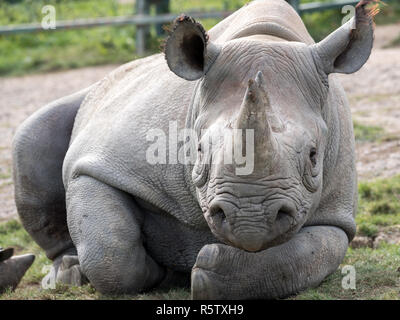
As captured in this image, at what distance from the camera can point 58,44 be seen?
652 inches

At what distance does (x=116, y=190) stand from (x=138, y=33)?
9.69 meters

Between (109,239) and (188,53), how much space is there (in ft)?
4.17

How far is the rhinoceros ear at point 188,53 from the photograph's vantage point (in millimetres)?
4840

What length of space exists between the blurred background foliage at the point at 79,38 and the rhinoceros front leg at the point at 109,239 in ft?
28.0

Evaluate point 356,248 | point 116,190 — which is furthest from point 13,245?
point 356,248

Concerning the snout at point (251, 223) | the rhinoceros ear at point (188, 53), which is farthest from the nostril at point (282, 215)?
the rhinoceros ear at point (188, 53)

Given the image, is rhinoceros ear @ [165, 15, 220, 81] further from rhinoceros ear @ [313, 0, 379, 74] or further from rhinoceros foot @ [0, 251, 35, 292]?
rhinoceros foot @ [0, 251, 35, 292]

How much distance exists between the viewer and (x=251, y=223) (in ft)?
13.5

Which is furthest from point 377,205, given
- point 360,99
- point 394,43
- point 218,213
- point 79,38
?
point 79,38

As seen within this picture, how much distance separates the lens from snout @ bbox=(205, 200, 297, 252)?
412cm

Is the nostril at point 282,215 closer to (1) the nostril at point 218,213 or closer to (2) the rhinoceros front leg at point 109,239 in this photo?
(1) the nostril at point 218,213

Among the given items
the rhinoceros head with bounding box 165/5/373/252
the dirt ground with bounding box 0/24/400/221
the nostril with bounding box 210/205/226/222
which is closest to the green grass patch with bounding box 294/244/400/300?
the rhinoceros head with bounding box 165/5/373/252

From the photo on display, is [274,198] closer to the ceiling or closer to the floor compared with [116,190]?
closer to the ceiling
